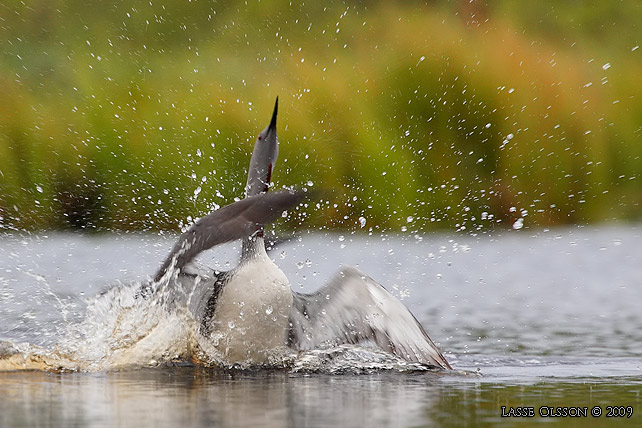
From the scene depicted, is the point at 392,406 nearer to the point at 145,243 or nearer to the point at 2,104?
the point at 145,243

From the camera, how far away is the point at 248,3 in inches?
847

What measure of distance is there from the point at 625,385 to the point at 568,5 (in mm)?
18318

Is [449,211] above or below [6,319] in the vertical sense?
above

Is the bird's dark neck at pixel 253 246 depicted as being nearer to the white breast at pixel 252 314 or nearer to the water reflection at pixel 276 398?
the white breast at pixel 252 314

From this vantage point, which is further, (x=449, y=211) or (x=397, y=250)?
(x=449, y=211)

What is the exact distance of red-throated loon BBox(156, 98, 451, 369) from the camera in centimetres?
658

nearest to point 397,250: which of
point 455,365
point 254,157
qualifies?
point 254,157

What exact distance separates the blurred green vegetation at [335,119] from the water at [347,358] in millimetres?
2713

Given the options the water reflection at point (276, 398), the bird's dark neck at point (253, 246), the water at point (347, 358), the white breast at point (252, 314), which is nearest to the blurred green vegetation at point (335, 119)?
the water at point (347, 358)

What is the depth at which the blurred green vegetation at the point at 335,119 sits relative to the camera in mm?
15500

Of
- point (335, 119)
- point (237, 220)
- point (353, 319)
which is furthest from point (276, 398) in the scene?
point (335, 119)

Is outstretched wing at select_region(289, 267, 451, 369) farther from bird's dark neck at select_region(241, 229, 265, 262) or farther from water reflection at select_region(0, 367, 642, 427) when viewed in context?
water reflection at select_region(0, 367, 642, 427)

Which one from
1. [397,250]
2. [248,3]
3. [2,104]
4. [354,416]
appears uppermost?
[248,3]

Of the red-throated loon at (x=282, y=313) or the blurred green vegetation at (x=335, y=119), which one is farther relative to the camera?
the blurred green vegetation at (x=335, y=119)
